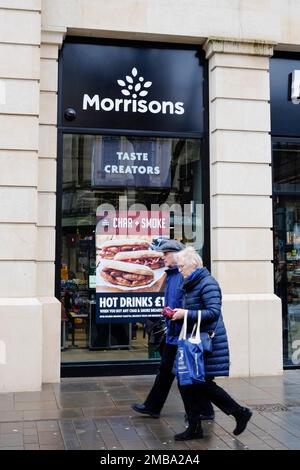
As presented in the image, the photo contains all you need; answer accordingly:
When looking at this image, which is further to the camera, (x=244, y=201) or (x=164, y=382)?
(x=244, y=201)

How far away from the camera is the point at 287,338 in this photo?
31.3 feet

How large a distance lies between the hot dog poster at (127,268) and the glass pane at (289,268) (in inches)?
78.4

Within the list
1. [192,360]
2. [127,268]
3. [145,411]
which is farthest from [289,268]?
[192,360]

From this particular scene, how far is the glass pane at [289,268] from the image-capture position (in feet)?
31.3

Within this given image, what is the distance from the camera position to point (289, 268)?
9.64 metres

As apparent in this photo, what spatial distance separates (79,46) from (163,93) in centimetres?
150

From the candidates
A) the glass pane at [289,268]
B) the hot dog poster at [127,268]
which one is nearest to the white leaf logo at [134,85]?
the hot dog poster at [127,268]

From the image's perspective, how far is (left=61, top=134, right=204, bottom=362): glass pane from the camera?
8844mm

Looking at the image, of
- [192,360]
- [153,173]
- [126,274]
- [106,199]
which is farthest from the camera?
[153,173]

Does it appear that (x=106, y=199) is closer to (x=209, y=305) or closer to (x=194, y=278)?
(x=194, y=278)

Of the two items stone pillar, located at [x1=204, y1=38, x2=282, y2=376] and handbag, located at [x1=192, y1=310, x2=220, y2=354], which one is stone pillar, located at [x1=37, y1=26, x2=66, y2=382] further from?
handbag, located at [x1=192, y1=310, x2=220, y2=354]

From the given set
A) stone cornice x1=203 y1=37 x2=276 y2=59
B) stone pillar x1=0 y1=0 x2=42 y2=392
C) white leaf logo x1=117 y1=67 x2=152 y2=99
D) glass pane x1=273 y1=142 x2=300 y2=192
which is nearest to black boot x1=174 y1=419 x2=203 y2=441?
stone pillar x1=0 y1=0 x2=42 y2=392

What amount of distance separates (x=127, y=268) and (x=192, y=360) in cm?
375

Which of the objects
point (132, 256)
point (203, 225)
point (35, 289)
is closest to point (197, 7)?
point (203, 225)
